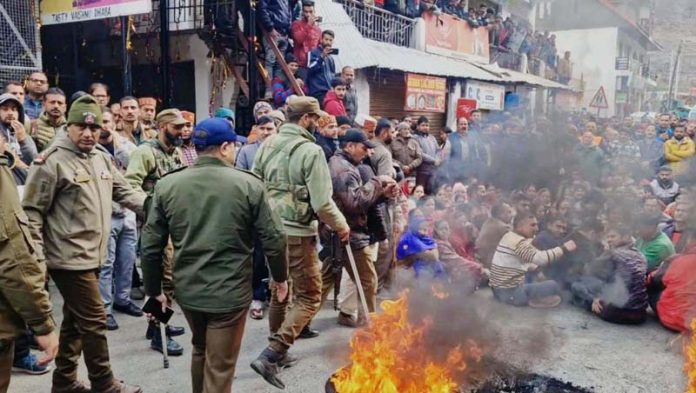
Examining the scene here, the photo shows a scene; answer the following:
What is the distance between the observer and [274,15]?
30.6 ft

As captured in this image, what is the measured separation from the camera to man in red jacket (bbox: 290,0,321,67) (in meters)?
9.67

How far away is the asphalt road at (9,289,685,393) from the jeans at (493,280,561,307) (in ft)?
0.96

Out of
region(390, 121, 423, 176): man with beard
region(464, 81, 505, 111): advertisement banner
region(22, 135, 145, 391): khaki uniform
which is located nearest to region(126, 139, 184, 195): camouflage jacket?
region(22, 135, 145, 391): khaki uniform

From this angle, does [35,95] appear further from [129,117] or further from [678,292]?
[678,292]

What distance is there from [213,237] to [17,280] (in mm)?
911

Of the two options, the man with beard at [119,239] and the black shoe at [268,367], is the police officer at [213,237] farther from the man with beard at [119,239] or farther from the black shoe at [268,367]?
the man with beard at [119,239]

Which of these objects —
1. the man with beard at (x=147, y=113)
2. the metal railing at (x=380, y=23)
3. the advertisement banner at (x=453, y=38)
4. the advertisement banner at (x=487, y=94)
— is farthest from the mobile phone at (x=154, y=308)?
the advertisement banner at (x=487, y=94)

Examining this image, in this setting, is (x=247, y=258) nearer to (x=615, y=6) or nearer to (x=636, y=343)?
(x=636, y=343)

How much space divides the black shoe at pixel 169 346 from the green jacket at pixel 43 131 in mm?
2105

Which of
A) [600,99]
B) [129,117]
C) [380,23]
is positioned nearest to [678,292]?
[129,117]

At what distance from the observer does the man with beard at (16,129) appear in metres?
4.76

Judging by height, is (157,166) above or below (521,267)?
above

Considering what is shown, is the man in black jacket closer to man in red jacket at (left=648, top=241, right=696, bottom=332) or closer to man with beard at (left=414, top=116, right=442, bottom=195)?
man in red jacket at (left=648, top=241, right=696, bottom=332)

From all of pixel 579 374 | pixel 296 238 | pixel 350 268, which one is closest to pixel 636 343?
pixel 579 374
